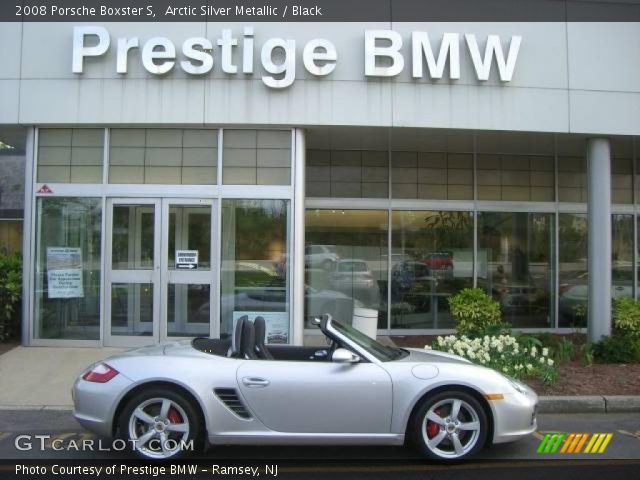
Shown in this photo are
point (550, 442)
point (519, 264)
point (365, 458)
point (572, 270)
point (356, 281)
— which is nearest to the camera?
point (365, 458)

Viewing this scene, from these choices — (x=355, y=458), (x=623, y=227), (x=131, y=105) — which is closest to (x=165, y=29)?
(x=131, y=105)

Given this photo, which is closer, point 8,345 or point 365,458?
point 365,458

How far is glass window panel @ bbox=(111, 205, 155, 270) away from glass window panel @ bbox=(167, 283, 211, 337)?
2.09 ft

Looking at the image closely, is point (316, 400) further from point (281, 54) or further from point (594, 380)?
point (281, 54)

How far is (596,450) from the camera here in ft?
16.4

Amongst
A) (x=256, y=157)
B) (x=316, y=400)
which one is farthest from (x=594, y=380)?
(x=256, y=157)

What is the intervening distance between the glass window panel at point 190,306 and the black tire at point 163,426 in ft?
15.5

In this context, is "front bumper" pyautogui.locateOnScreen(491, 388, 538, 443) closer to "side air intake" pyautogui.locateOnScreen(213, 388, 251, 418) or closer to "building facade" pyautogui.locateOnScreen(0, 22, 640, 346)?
"side air intake" pyautogui.locateOnScreen(213, 388, 251, 418)

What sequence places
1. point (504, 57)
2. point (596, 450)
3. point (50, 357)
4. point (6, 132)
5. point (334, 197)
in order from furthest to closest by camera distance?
point (334, 197) → point (6, 132) → point (504, 57) → point (50, 357) → point (596, 450)

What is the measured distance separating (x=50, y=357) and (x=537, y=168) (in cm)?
988

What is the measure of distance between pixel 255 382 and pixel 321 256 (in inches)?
279

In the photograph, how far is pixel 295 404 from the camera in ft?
14.4

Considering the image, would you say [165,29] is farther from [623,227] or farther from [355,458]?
[623,227]

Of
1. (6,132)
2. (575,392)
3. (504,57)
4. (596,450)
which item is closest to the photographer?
(596,450)
